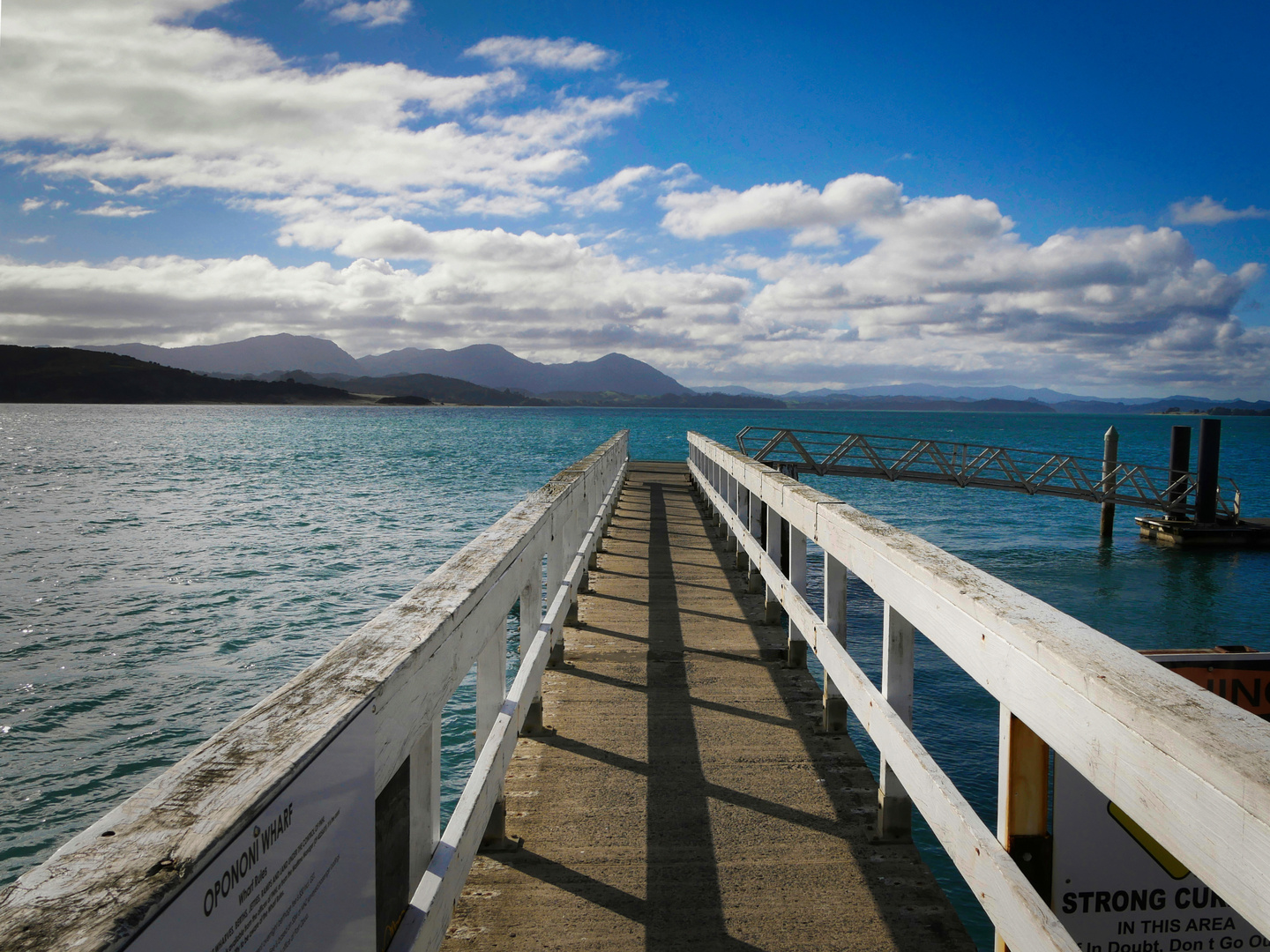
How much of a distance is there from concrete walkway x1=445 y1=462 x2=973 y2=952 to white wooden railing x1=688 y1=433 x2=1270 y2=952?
402mm

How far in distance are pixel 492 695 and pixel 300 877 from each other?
1.76 m

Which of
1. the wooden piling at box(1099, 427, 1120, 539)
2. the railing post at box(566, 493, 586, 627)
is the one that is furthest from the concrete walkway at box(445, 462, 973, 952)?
the wooden piling at box(1099, 427, 1120, 539)

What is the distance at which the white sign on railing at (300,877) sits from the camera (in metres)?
0.87

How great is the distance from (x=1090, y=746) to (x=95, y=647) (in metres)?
12.3

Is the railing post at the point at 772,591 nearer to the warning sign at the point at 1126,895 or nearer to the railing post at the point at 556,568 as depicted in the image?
the railing post at the point at 556,568

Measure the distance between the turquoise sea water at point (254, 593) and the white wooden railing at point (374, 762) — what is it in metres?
4.03

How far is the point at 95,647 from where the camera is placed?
1039 centimetres

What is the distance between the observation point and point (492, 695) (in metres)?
2.85

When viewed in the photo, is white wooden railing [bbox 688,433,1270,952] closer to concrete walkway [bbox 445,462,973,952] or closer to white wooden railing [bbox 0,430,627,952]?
concrete walkway [bbox 445,462,973,952]

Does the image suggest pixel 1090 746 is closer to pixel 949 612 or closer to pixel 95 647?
pixel 949 612

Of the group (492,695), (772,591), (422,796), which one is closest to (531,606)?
(492,695)

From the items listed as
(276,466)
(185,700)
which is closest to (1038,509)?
(185,700)

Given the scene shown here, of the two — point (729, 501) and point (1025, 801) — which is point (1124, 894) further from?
point (729, 501)

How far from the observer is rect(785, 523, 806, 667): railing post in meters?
4.57
